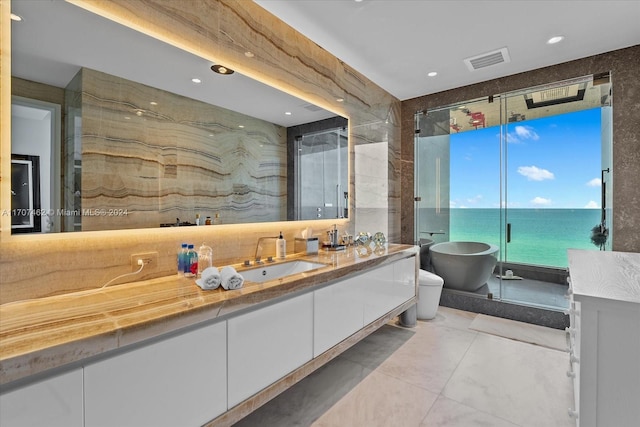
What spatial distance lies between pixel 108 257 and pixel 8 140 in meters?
0.62

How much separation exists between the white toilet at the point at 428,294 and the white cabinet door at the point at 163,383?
249 cm

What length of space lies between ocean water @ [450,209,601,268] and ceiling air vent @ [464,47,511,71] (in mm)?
1628

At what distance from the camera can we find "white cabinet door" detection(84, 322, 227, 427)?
3.22 ft

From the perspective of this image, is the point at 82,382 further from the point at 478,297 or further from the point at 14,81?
the point at 478,297

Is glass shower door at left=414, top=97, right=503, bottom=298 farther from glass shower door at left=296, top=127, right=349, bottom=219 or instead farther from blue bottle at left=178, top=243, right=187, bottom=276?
blue bottle at left=178, top=243, right=187, bottom=276

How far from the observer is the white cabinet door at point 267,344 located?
137 cm

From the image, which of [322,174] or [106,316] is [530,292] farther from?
[106,316]

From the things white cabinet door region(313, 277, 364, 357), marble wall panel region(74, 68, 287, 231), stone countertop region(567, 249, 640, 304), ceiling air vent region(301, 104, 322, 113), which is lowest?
white cabinet door region(313, 277, 364, 357)

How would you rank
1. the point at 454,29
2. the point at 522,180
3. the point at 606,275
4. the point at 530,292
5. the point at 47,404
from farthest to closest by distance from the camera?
the point at 522,180 < the point at 530,292 < the point at 454,29 < the point at 606,275 < the point at 47,404

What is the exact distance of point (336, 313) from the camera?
1.99 meters

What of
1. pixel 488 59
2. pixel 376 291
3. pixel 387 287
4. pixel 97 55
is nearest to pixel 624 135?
pixel 488 59

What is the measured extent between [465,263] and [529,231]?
902mm

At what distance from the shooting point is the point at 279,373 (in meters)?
1.58

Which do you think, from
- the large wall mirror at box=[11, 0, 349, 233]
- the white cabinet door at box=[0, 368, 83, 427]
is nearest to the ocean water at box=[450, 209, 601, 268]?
the large wall mirror at box=[11, 0, 349, 233]
